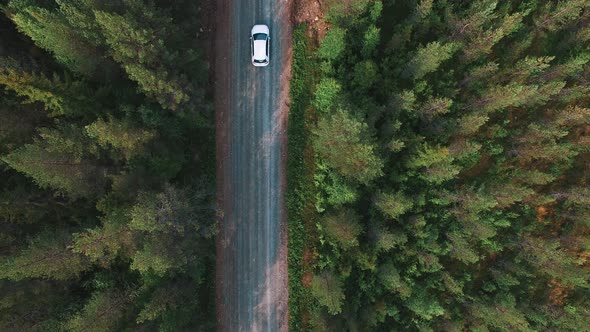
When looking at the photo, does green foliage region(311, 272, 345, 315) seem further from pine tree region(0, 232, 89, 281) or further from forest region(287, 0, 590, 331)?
pine tree region(0, 232, 89, 281)

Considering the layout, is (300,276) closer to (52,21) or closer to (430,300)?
(430,300)

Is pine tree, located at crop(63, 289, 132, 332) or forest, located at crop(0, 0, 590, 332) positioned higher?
forest, located at crop(0, 0, 590, 332)

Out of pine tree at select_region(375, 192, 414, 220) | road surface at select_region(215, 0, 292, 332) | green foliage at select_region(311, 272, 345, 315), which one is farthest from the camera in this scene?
road surface at select_region(215, 0, 292, 332)

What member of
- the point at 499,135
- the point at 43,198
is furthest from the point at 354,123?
the point at 43,198

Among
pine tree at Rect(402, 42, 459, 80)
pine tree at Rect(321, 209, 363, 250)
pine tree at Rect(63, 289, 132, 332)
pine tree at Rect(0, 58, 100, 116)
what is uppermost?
pine tree at Rect(402, 42, 459, 80)

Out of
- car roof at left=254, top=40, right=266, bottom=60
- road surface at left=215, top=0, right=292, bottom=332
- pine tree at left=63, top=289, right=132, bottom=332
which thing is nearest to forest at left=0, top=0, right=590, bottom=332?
pine tree at left=63, top=289, right=132, bottom=332

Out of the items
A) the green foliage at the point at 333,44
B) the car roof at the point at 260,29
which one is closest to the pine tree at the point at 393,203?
the green foliage at the point at 333,44

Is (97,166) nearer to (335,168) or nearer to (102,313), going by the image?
(102,313)

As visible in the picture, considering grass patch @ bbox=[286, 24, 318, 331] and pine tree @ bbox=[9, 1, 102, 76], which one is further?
grass patch @ bbox=[286, 24, 318, 331]

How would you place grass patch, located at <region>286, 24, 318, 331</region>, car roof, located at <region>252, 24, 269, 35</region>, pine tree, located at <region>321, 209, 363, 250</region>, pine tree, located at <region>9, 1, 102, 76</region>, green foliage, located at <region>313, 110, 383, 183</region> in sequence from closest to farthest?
pine tree, located at <region>9, 1, 102, 76</region> < green foliage, located at <region>313, 110, 383, 183</region> < pine tree, located at <region>321, 209, 363, 250</region> < car roof, located at <region>252, 24, 269, 35</region> < grass patch, located at <region>286, 24, 318, 331</region>
